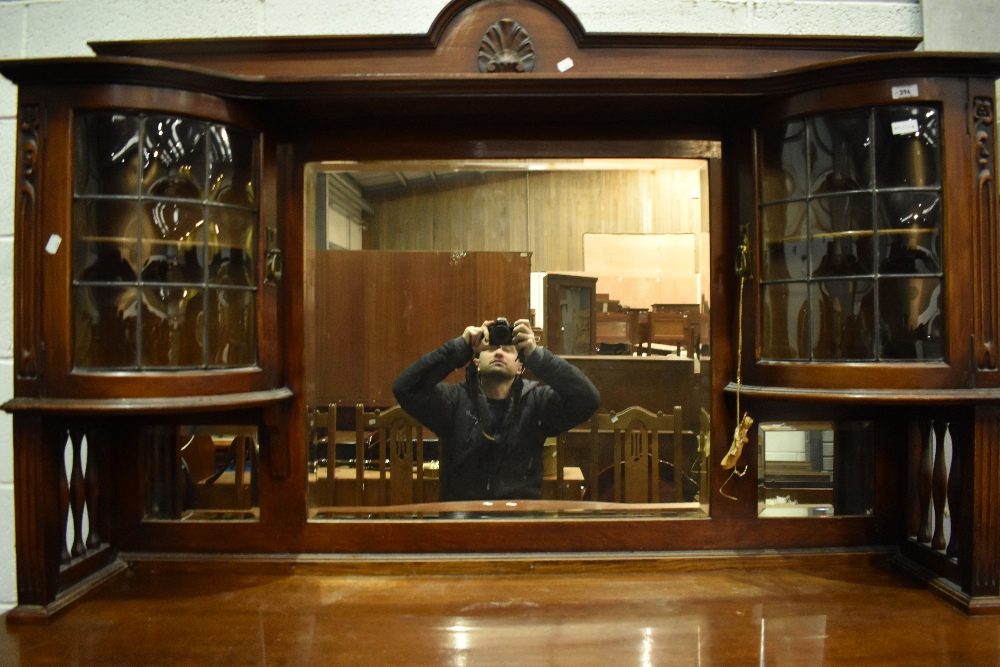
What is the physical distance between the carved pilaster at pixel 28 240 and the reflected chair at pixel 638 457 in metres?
1.20

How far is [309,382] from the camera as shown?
1.55 metres

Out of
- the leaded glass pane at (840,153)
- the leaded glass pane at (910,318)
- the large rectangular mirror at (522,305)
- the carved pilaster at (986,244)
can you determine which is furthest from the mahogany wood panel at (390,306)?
the carved pilaster at (986,244)

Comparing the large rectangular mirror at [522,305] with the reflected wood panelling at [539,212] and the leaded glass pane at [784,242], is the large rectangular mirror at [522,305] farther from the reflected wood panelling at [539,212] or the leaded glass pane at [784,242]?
the leaded glass pane at [784,242]

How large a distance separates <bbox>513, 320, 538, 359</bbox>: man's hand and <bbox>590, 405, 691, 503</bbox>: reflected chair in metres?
0.23

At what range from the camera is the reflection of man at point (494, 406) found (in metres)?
1.56

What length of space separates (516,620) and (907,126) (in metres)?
1.27

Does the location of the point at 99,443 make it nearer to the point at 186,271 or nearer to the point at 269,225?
the point at 186,271

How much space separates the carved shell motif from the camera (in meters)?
1.50

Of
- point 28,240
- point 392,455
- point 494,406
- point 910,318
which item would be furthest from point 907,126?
point 28,240

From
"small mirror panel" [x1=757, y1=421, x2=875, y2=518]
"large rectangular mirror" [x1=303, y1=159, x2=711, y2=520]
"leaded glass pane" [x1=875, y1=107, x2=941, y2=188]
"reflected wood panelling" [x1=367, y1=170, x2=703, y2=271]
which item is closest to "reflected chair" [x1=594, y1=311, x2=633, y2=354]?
"large rectangular mirror" [x1=303, y1=159, x2=711, y2=520]

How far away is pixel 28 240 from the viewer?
1285 millimetres

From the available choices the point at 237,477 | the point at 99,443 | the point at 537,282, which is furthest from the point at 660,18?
the point at 99,443

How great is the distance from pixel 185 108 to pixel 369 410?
0.77 m

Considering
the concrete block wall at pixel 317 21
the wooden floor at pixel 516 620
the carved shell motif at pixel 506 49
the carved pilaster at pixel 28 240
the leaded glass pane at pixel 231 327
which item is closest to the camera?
the wooden floor at pixel 516 620
